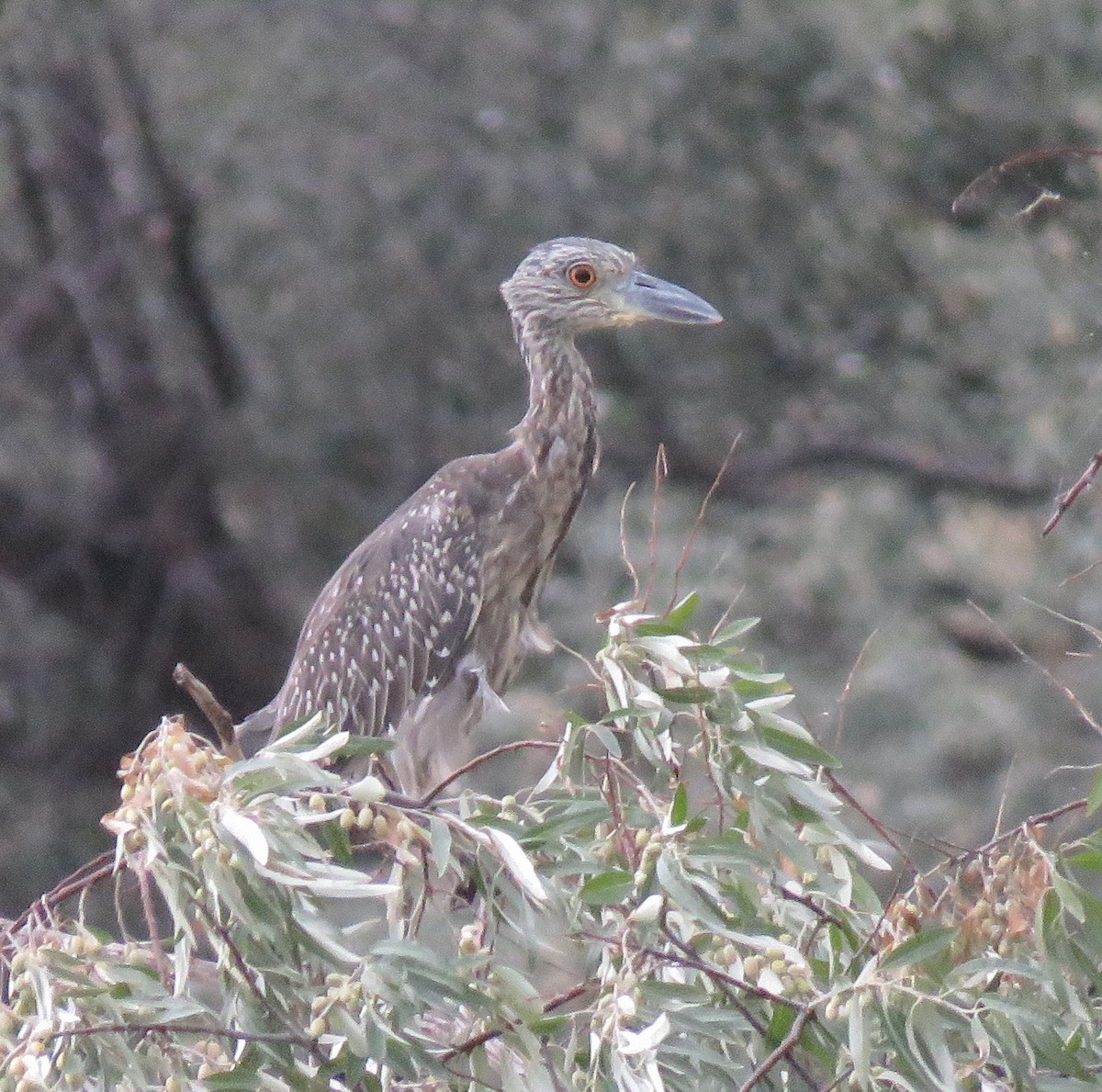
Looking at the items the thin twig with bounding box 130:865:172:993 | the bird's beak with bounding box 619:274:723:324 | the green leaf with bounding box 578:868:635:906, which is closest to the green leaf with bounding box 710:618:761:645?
the green leaf with bounding box 578:868:635:906

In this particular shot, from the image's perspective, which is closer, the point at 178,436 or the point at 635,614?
the point at 635,614

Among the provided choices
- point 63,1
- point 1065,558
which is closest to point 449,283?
point 63,1

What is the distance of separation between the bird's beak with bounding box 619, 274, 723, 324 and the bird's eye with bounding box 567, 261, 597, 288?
81 mm

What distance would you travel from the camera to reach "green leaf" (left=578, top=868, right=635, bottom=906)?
2.42 metres

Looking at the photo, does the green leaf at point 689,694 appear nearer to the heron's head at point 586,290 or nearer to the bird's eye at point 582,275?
the heron's head at point 586,290

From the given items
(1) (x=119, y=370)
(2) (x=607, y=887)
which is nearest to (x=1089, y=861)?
(2) (x=607, y=887)

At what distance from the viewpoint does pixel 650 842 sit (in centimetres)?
245

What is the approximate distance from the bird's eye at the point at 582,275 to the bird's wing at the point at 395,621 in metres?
0.53

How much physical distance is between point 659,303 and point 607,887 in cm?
221

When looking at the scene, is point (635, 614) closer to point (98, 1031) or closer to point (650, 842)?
point (650, 842)

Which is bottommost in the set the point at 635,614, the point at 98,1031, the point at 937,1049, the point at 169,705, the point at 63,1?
the point at 169,705

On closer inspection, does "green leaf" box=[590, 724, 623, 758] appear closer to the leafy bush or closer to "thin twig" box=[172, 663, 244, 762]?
the leafy bush

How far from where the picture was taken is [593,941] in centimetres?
265

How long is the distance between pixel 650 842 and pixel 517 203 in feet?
17.3
